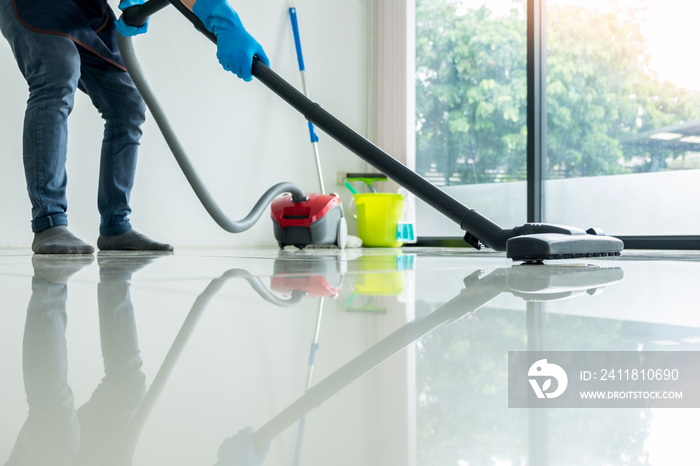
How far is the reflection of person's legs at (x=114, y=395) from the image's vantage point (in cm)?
20

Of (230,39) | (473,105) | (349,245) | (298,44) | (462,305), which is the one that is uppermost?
(298,44)

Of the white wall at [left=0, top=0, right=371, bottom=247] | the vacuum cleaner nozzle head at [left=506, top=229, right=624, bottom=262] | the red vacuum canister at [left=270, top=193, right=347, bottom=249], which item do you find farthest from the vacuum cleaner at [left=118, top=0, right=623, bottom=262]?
the white wall at [left=0, top=0, right=371, bottom=247]

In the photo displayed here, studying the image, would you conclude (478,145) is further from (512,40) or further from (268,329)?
(268,329)

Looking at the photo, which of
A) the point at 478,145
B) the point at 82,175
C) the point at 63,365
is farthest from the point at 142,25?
the point at 478,145

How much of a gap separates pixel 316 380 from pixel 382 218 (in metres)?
3.15

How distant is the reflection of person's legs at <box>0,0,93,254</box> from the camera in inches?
69.4

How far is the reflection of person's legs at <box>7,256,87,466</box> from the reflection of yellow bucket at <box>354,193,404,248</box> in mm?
2928

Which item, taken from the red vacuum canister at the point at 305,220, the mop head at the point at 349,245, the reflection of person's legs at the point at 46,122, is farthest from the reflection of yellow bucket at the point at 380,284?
the mop head at the point at 349,245

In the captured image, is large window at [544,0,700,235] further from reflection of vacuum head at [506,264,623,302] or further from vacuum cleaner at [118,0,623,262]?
reflection of vacuum head at [506,264,623,302]

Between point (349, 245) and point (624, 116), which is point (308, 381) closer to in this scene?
point (349, 245)

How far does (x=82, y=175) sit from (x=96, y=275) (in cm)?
203

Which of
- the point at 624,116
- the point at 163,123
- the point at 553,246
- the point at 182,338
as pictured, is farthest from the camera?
the point at 624,116

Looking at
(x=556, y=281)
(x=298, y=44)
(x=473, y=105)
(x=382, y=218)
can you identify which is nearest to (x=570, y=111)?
(x=473, y=105)

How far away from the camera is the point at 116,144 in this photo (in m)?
2.06
